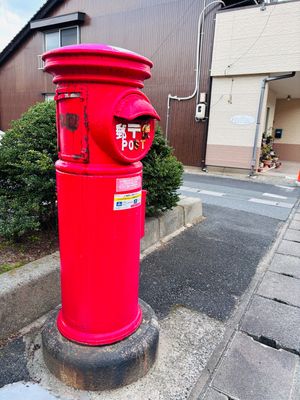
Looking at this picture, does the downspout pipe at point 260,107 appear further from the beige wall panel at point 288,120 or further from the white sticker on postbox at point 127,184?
the white sticker on postbox at point 127,184

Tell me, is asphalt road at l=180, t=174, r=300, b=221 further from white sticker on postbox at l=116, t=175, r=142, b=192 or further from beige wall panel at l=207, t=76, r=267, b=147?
white sticker on postbox at l=116, t=175, r=142, b=192

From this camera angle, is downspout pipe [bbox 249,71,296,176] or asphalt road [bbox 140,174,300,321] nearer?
asphalt road [bbox 140,174,300,321]

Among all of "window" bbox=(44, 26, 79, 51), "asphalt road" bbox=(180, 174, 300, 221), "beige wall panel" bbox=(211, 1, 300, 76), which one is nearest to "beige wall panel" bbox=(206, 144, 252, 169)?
"asphalt road" bbox=(180, 174, 300, 221)

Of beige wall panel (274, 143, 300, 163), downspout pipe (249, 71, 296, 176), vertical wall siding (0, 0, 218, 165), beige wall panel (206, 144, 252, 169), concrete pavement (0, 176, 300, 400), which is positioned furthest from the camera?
beige wall panel (274, 143, 300, 163)

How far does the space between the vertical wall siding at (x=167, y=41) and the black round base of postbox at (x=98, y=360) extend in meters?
10.0

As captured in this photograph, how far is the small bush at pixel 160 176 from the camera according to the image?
3488 millimetres

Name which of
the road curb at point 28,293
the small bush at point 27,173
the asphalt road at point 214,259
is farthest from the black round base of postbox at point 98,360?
the small bush at point 27,173

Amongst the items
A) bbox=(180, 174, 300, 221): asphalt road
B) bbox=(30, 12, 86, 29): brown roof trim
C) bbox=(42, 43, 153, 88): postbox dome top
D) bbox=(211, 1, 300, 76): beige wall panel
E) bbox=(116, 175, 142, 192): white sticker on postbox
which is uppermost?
bbox=(30, 12, 86, 29): brown roof trim

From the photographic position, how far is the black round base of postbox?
173 centimetres

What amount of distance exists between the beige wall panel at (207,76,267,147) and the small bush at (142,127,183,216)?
23.9ft

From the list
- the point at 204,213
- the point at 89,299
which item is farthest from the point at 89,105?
the point at 204,213

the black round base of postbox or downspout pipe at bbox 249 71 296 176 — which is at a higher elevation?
downspout pipe at bbox 249 71 296 176

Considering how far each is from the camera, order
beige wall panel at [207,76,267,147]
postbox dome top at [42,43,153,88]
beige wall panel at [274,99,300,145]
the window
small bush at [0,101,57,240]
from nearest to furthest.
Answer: postbox dome top at [42,43,153,88], small bush at [0,101,57,240], beige wall panel at [207,76,267,147], the window, beige wall panel at [274,99,300,145]

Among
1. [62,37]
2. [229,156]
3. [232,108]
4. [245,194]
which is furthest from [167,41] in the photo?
[245,194]
